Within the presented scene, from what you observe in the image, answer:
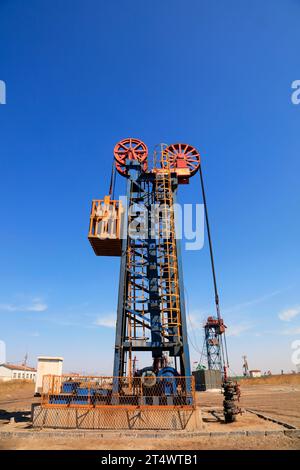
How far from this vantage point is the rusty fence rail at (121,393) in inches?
436

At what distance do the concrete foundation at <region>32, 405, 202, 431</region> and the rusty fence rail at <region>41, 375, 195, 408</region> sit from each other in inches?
8.9

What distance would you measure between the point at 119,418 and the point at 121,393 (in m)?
1.29

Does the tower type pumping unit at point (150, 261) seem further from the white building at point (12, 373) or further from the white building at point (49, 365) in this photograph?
the white building at point (12, 373)

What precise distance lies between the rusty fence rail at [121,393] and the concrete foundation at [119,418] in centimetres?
22

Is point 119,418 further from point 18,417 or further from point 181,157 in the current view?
point 181,157

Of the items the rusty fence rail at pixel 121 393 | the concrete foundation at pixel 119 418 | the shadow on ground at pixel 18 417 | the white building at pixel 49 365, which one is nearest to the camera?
the concrete foundation at pixel 119 418

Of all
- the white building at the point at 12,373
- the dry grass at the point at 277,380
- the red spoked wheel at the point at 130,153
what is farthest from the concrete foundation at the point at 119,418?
the white building at the point at 12,373

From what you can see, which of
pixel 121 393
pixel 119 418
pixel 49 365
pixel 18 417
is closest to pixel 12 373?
pixel 18 417

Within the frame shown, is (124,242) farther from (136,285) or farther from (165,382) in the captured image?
(165,382)

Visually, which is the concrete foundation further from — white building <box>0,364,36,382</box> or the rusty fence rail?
white building <box>0,364,36,382</box>

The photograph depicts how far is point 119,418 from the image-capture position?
10594mm

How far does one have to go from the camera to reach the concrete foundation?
1044cm
